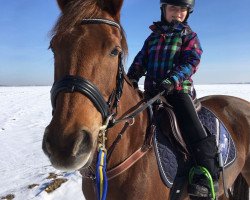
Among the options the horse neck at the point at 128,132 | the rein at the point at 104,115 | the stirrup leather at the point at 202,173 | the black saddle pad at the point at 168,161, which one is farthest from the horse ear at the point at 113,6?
the stirrup leather at the point at 202,173

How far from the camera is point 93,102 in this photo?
2066 millimetres

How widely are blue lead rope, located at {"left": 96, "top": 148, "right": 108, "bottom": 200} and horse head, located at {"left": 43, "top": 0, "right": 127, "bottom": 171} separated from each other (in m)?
0.27

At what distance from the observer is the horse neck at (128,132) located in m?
2.63

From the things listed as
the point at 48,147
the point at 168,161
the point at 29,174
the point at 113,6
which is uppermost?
the point at 113,6

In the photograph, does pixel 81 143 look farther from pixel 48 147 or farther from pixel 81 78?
pixel 81 78

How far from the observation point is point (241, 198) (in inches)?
192

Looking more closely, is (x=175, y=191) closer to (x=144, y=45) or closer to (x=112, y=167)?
Answer: (x=112, y=167)

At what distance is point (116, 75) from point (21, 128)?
12.5 meters

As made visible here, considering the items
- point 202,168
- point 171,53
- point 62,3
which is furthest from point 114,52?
point 202,168

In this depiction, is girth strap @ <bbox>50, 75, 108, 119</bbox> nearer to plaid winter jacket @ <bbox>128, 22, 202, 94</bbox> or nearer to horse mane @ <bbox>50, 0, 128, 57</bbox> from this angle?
horse mane @ <bbox>50, 0, 128, 57</bbox>

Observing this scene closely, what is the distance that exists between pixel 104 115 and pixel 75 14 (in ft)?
2.54

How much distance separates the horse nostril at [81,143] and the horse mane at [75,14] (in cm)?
76

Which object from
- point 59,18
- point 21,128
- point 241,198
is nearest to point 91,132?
point 59,18

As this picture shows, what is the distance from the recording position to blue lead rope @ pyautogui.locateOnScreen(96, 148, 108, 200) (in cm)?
242
